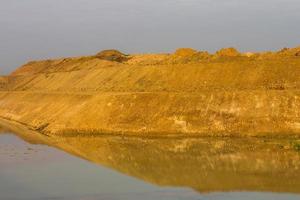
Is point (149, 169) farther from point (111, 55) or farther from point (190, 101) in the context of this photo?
point (111, 55)

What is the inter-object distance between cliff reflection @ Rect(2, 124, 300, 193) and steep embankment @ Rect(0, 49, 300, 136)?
9.78ft

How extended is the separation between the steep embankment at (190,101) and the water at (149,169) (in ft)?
11.5

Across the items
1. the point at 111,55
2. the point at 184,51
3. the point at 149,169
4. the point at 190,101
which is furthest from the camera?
the point at 111,55

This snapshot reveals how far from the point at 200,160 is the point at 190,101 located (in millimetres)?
16685

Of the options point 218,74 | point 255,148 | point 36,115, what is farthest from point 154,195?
point 36,115

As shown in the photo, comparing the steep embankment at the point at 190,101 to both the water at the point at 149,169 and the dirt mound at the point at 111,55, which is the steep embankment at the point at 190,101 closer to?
the water at the point at 149,169

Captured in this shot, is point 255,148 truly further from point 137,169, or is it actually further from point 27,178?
point 27,178

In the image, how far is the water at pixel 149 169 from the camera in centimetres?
2658

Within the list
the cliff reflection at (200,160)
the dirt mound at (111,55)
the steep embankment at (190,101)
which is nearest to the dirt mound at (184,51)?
the steep embankment at (190,101)

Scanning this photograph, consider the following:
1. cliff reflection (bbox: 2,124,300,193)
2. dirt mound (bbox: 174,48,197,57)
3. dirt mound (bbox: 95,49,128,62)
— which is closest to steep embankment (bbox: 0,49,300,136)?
cliff reflection (bbox: 2,124,300,193)

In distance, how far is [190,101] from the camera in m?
52.8

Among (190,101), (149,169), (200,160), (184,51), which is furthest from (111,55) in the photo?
(149,169)

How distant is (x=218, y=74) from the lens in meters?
59.9

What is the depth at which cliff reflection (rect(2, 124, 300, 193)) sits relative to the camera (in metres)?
29.0
